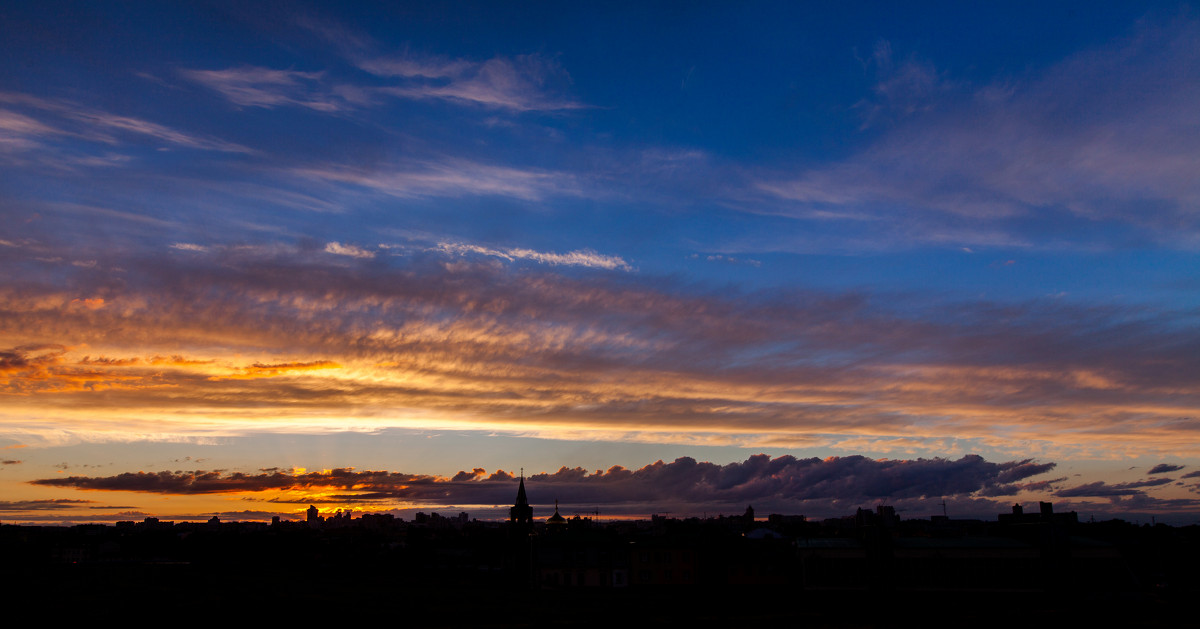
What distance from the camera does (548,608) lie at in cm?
7162

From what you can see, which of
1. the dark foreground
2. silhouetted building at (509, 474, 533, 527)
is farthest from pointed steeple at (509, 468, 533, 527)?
the dark foreground

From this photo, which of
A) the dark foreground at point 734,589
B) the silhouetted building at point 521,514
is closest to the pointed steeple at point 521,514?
the silhouetted building at point 521,514

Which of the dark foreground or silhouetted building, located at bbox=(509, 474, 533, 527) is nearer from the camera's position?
the dark foreground

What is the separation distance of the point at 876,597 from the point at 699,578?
75.1ft

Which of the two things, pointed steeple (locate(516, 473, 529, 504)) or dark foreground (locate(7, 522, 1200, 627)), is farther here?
pointed steeple (locate(516, 473, 529, 504))

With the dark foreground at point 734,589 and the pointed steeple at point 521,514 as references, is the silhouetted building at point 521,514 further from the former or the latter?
the dark foreground at point 734,589

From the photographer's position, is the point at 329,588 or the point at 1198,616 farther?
the point at 329,588

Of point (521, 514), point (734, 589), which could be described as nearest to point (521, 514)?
point (521, 514)

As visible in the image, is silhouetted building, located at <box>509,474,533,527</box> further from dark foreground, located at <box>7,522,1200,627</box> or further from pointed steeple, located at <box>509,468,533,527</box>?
dark foreground, located at <box>7,522,1200,627</box>

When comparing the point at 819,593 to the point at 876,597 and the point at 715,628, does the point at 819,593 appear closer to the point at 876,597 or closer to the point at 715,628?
the point at 876,597

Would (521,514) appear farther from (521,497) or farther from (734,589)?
(734,589)

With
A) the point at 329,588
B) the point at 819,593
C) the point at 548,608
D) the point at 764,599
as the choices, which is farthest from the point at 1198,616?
the point at 329,588

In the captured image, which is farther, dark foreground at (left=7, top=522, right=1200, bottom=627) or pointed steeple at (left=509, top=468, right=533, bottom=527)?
pointed steeple at (left=509, top=468, right=533, bottom=527)

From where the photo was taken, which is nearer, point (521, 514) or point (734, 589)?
point (734, 589)
